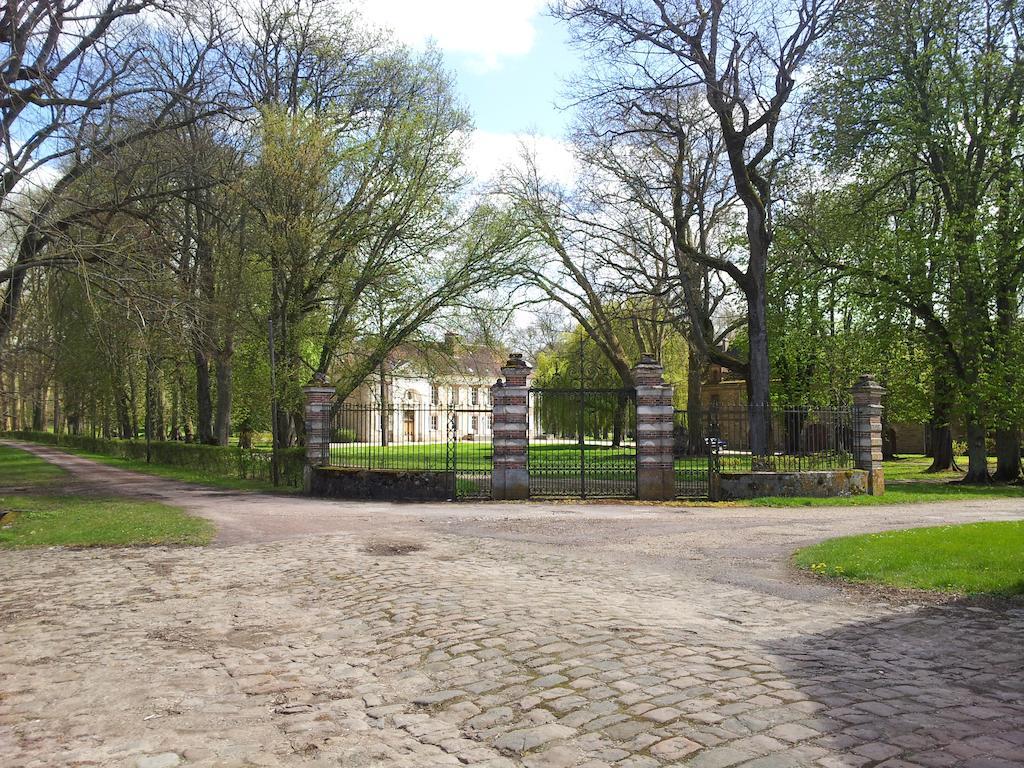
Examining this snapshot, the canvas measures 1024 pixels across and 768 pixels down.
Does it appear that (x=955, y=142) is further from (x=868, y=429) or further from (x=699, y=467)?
(x=699, y=467)

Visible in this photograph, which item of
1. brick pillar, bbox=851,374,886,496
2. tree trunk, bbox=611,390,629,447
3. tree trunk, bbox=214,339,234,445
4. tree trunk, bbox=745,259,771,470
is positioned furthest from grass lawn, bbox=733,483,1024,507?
tree trunk, bbox=214,339,234,445

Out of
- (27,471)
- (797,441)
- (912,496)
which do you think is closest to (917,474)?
(912,496)

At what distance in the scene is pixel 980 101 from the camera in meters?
25.3

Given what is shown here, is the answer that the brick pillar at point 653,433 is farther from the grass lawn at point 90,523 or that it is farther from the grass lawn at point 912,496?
the grass lawn at point 90,523

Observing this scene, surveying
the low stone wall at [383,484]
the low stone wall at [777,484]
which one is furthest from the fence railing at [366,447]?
the low stone wall at [777,484]

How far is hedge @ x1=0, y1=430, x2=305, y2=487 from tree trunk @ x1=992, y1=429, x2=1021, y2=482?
2123 centimetres

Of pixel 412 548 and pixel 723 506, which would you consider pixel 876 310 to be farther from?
pixel 412 548

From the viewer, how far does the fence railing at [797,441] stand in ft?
65.3

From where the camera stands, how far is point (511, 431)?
18.7 m

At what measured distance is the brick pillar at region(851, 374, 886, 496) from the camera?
20266mm

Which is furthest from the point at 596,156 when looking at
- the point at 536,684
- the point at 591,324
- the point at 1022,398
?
the point at 536,684

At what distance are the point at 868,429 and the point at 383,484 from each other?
12.0 metres

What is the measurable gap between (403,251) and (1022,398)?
735 inches

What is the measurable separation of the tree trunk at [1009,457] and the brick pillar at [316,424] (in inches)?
799
